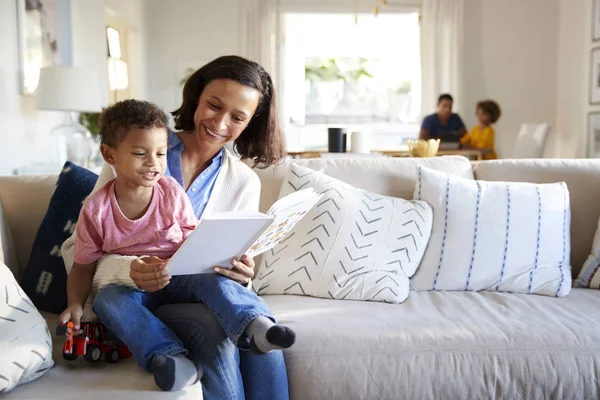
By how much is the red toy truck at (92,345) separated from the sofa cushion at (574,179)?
1.44m

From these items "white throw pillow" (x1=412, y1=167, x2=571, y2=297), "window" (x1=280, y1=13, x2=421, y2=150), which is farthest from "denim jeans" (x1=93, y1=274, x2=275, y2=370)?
"window" (x1=280, y1=13, x2=421, y2=150)

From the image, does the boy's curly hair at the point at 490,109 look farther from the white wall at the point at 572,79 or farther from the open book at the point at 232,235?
the open book at the point at 232,235

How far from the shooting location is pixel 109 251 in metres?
1.55

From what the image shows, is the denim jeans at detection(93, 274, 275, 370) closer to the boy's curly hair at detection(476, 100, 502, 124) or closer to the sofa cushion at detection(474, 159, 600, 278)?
the sofa cushion at detection(474, 159, 600, 278)

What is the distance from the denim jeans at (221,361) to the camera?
4.70 ft

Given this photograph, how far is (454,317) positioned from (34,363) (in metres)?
1.05

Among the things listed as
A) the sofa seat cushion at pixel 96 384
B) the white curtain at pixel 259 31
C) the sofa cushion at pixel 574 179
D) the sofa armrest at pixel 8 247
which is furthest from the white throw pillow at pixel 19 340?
the white curtain at pixel 259 31

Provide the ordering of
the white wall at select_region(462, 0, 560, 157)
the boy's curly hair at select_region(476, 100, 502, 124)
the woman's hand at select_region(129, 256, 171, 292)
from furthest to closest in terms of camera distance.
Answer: the white wall at select_region(462, 0, 560, 157) → the boy's curly hair at select_region(476, 100, 502, 124) → the woman's hand at select_region(129, 256, 171, 292)

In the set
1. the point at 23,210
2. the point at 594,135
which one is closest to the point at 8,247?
the point at 23,210

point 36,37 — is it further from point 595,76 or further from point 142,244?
point 595,76

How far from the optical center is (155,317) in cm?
144

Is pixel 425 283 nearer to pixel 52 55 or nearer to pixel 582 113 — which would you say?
pixel 52 55

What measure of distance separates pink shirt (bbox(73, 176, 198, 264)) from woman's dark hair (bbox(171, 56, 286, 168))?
402 mm

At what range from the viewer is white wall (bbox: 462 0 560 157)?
764cm
